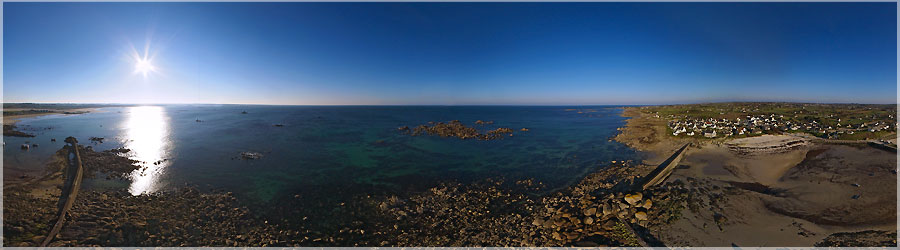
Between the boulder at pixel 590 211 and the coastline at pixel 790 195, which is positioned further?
the boulder at pixel 590 211

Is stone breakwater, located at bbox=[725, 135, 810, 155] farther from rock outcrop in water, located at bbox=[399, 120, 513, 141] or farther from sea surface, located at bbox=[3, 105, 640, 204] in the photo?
rock outcrop in water, located at bbox=[399, 120, 513, 141]

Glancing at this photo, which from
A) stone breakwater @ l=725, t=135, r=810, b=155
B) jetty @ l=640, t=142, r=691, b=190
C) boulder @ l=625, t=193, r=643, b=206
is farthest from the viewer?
stone breakwater @ l=725, t=135, r=810, b=155

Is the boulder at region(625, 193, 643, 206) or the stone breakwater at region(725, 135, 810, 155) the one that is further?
the stone breakwater at region(725, 135, 810, 155)

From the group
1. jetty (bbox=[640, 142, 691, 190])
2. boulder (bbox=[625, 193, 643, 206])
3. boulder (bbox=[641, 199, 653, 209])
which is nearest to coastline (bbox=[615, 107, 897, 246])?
jetty (bbox=[640, 142, 691, 190])

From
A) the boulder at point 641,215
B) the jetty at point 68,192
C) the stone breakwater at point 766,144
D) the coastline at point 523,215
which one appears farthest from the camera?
the stone breakwater at point 766,144

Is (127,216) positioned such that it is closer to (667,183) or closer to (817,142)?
(667,183)

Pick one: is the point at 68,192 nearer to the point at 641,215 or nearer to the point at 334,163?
the point at 334,163

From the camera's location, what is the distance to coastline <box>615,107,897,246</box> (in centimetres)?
864

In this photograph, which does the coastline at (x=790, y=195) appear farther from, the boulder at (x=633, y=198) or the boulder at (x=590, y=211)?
the boulder at (x=590, y=211)

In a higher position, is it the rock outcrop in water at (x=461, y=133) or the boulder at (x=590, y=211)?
the rock outcrop in water at (x=461, y=133)

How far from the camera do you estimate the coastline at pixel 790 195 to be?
8641 millimetres

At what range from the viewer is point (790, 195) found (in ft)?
37.8

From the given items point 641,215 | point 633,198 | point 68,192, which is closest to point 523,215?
point 641,215

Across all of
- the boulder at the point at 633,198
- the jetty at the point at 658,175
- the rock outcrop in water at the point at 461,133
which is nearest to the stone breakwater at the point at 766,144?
the jetty at the point at 658,175
